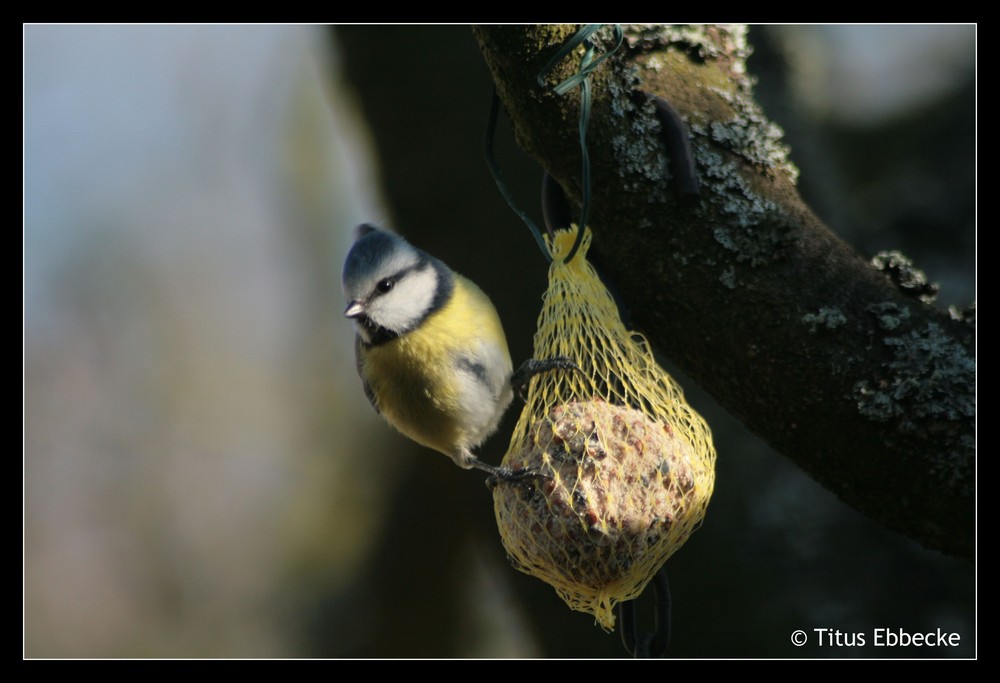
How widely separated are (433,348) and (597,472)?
422 millimetres

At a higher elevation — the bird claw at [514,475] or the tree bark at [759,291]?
the tree bark at [759,291]

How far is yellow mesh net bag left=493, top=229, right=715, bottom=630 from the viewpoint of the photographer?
1.20m

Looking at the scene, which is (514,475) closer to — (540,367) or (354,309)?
(540,367)

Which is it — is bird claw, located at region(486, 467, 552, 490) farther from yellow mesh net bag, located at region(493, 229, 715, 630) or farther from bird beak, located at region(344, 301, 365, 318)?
bird beak, located at region(344, 301, 365, 318)

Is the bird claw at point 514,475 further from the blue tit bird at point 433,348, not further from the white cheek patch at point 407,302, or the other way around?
the white cheek patch at point 407,302

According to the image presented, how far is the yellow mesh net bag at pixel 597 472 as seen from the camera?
1.20 metres

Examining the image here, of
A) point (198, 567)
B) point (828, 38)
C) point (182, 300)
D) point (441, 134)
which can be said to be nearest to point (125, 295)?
point (182, 300)

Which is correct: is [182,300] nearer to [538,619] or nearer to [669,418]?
[538,619]

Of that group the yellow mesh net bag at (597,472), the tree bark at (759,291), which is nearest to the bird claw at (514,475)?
the yellow mesh net bag at (597,472)

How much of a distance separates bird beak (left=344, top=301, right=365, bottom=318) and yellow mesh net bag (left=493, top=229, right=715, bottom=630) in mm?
330

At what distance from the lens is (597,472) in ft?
3.96

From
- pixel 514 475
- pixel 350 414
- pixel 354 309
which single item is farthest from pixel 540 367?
pixel 350 414

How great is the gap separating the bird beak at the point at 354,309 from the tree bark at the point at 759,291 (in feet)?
1.30

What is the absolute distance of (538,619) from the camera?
6.86ft
